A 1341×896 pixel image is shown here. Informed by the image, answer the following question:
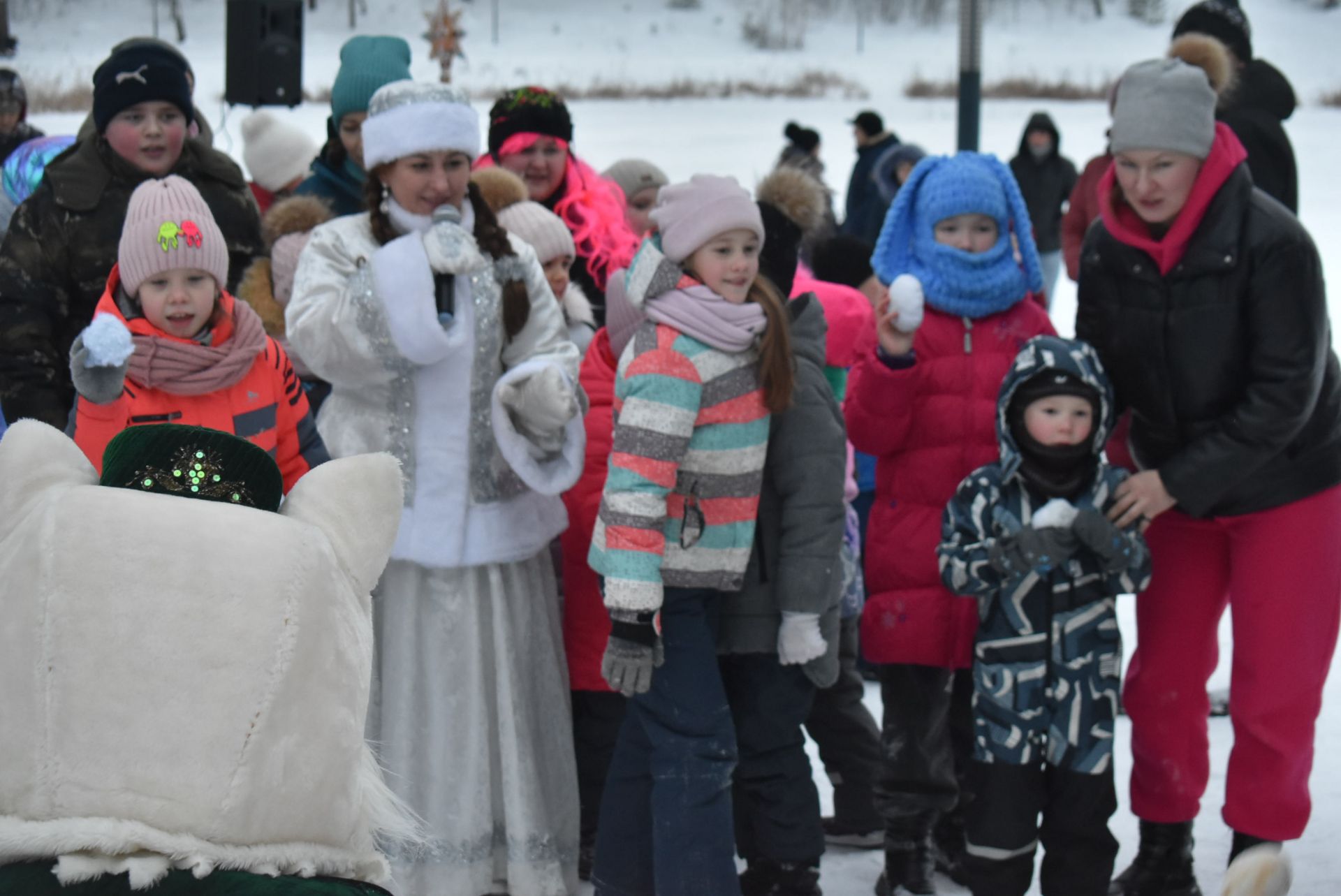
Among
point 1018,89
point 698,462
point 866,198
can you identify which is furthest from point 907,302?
point 1018,89

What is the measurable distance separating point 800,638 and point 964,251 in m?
0.94

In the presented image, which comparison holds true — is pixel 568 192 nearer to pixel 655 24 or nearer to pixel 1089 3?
pixel 655 24

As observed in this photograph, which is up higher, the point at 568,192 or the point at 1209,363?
the point at 568,192

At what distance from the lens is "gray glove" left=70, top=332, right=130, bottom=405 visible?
2.71 m

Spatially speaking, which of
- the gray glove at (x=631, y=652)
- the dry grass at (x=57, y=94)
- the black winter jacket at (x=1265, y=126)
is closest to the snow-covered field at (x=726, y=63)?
the dry grass at (x=57, y=94)

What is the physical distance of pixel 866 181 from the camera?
9.34 m

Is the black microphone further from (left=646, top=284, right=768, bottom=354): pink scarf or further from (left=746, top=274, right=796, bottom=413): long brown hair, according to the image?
(left=746, top=274, right=796, bottom=413): long brown hair

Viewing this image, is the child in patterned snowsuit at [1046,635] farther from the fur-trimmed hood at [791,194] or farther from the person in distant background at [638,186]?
the person in distant background at [638,186]

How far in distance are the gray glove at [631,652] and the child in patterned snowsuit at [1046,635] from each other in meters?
0.65

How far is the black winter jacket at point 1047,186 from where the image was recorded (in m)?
9.98

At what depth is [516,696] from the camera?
10.7 feet

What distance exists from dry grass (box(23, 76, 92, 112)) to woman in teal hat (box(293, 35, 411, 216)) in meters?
11.6

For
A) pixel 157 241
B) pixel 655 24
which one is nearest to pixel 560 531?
pixel 157 241

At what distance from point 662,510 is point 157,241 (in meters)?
1.10
